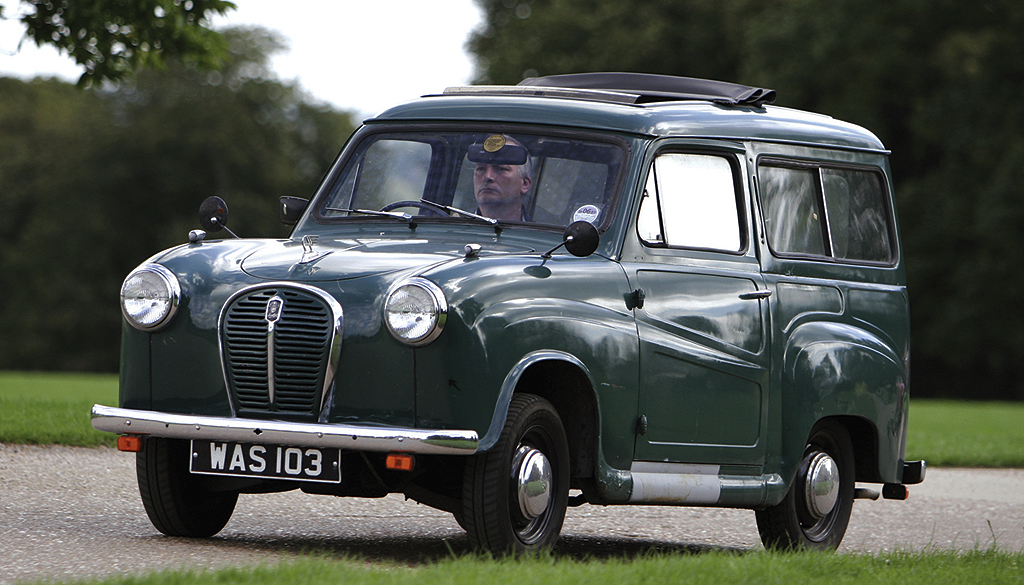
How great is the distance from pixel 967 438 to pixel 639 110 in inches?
462

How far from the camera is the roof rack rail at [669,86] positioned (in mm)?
8398

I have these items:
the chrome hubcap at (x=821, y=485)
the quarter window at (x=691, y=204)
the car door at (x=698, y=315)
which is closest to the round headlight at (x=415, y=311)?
the car door at (x=698, y=315)

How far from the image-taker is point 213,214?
313 inches

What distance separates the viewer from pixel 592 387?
6.61 meters

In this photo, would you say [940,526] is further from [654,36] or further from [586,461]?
[654,36]

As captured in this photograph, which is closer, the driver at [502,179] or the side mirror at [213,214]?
the driver at [502,179]

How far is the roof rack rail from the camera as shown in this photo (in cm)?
840

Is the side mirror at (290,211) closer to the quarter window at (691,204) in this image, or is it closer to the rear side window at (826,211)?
the quarter window at (691,204)

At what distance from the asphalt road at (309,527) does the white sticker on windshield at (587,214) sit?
1.65 metres

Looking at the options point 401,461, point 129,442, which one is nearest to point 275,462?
point 401,461

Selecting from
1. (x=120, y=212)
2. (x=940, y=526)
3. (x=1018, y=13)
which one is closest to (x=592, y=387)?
(x=940, y=526)

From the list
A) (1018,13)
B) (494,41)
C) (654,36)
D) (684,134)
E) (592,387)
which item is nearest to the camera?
(592,387)

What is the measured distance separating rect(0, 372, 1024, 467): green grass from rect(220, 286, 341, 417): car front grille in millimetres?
5644

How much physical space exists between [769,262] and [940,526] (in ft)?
10.5
